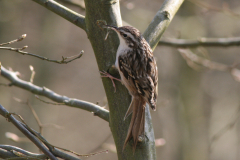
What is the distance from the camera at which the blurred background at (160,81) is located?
28.0 feet

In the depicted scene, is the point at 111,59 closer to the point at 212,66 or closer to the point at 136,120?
the point at 136,120

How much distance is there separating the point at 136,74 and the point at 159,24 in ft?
1.91

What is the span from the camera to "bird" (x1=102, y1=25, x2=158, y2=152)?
2.00m

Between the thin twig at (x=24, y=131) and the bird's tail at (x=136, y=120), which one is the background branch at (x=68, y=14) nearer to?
the bird's tail at (x=136, y=120)

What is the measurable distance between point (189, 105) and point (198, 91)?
60 centimetres

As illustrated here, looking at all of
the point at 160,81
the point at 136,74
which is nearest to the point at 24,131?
the point at 136,74

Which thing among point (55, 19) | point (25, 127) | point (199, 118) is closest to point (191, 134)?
point (199, 118)

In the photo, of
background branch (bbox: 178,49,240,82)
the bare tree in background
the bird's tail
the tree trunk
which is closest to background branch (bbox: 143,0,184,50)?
the bare tree in background

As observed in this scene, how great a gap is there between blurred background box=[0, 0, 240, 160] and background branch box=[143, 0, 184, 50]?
4829 millimetres

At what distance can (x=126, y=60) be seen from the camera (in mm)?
2600

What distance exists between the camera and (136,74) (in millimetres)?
2639

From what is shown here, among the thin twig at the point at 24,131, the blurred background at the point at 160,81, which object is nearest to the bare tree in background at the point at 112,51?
the thin twig at the point at 24,131

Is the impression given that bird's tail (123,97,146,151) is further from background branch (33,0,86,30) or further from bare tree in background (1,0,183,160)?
background branch (33,0,86,30)

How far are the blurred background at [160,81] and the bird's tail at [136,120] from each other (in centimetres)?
513
